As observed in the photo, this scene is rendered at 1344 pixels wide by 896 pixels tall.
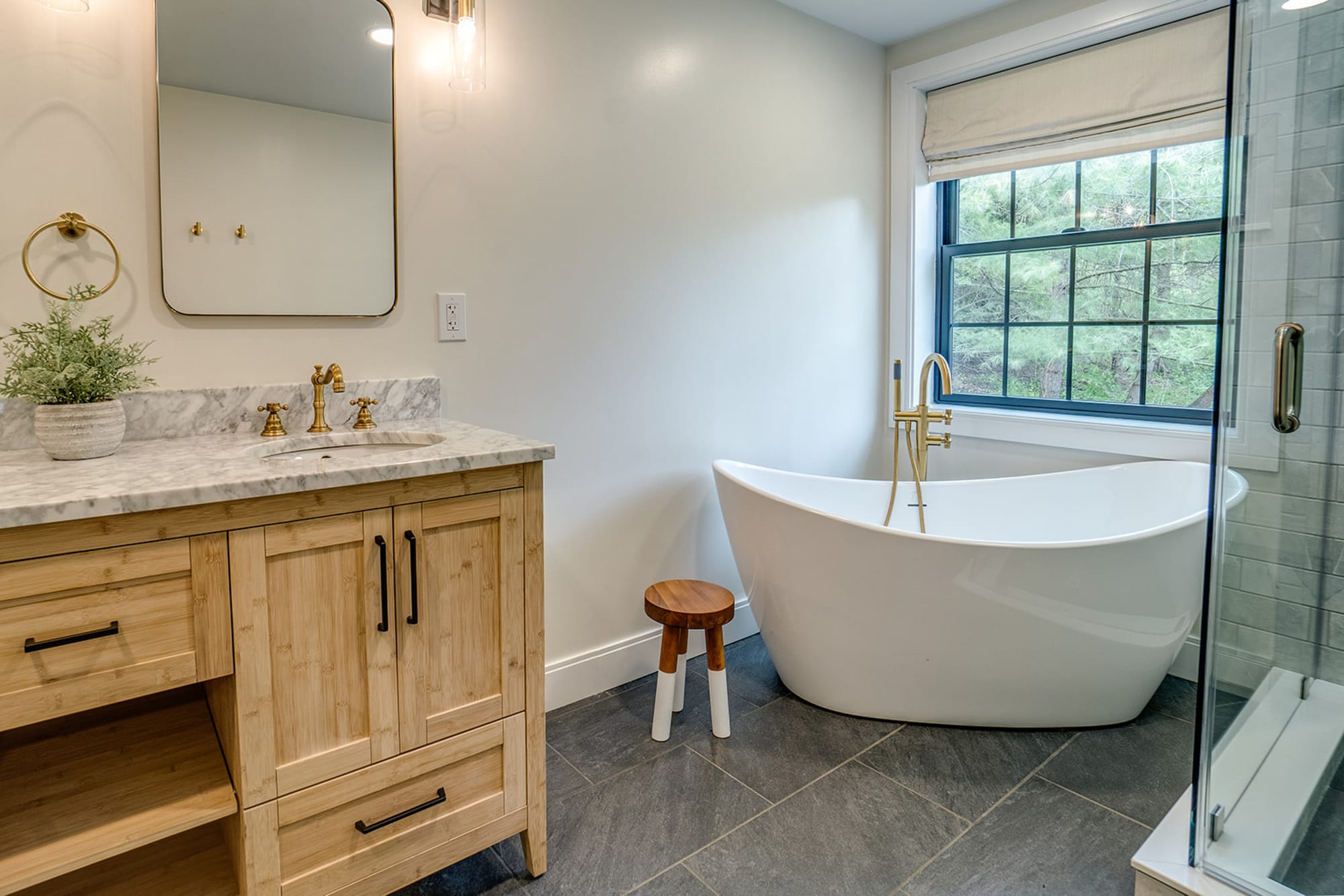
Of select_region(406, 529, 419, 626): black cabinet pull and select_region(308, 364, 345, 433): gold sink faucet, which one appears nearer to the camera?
select_region(406, 529, 419, 626): black cabinet pull

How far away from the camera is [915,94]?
10.7 ft

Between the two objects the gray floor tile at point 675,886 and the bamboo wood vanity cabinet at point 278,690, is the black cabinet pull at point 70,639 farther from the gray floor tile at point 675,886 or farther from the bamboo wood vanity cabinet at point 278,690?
the gray floor tile at point 675,886

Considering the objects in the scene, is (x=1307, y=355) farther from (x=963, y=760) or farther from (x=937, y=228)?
(x=937, y=228)

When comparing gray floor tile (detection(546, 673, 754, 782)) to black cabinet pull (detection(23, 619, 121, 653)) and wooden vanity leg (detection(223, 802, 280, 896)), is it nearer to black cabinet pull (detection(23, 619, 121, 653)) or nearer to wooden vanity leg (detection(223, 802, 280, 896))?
wooden vanity leg (detection(223, 802, 280, 896))

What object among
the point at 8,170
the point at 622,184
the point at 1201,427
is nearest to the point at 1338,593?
the point at 1201,427

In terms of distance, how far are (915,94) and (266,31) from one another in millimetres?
2479

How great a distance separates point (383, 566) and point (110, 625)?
1.31 feet

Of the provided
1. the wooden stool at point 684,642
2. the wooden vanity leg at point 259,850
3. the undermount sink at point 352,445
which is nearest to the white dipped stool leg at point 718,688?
the wooden stool at point 684,642

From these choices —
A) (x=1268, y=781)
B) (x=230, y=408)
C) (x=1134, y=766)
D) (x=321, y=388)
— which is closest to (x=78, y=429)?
(x=230, y=408)

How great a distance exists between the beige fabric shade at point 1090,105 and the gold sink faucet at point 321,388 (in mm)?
2533

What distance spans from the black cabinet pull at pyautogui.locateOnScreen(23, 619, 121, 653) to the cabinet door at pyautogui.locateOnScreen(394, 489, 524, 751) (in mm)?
421

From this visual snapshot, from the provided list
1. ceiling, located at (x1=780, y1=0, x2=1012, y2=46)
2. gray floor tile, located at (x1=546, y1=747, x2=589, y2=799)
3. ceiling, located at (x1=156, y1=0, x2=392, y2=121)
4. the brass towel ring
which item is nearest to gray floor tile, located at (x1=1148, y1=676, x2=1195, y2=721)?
gray floor tile, located at (x1=546, y1=747, x2=589, y2=799)

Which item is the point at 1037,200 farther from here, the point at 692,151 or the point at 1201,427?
the point at 692,151

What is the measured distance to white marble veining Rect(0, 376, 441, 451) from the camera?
1.54 meters
